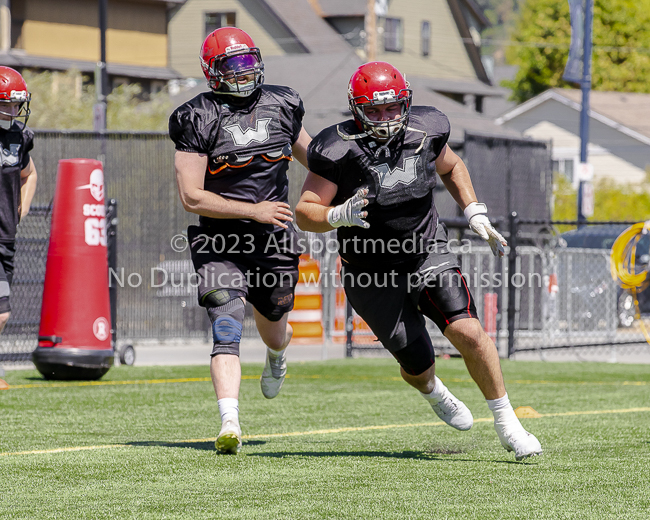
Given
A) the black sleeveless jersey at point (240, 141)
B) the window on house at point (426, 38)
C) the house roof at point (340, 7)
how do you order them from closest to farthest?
the black sleeveless jersey at point (240, 141)
the house roof at point (340, 7)
the window on house at point (426, 38)

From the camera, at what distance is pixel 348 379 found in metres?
10.0

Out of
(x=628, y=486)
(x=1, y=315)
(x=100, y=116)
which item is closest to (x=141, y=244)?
(x=100, y=116)

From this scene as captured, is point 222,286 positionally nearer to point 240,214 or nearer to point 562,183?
point 240,214

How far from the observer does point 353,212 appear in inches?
192

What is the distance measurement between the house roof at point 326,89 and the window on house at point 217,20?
496 cm

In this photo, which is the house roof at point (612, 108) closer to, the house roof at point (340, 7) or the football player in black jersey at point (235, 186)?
the house roof at point (340, 7)

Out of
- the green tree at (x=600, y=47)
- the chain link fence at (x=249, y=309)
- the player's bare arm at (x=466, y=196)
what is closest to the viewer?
the player's bare arm at (x=466, y=196)

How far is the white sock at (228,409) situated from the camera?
5242mm

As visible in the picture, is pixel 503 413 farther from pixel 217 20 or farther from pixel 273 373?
pixel 217 20

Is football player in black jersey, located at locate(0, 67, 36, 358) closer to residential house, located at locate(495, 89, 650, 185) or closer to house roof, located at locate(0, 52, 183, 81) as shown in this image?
house roof, located at locate(0, 52, 183, 81)

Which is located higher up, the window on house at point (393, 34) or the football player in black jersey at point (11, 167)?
the window on house at point (393, 34)

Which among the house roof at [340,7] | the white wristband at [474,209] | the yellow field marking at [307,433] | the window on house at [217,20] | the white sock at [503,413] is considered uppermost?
the house roof at [340,7]

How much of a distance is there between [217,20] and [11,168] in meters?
33.9

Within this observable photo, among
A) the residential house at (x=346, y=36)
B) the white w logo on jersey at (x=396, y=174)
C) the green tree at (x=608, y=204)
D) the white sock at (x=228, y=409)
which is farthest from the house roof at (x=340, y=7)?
the white sock at (x=228, y=409)
